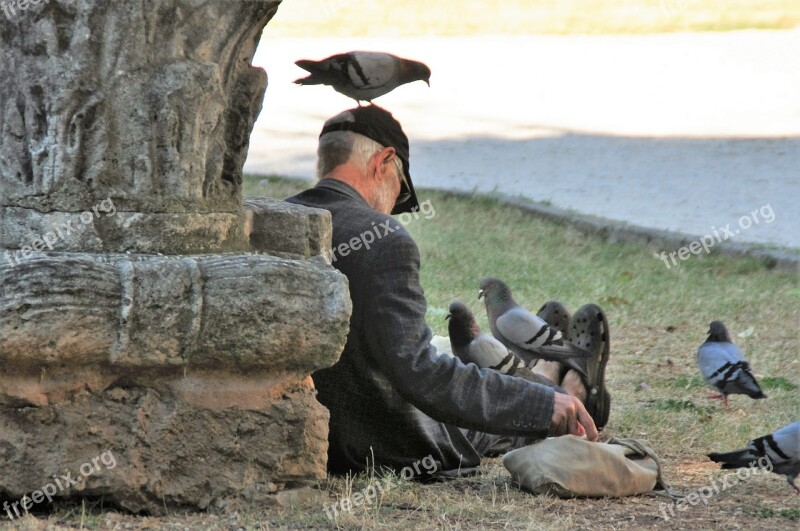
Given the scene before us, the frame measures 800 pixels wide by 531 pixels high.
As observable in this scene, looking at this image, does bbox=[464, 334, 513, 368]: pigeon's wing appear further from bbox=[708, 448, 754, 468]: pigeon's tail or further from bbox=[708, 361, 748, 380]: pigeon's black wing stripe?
bbox=[708, 361, 748, 380]: pigeon's black wing stripe

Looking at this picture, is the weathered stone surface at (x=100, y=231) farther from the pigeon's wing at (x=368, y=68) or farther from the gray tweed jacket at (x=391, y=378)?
the pigeon's wing at (x=368, y=68)

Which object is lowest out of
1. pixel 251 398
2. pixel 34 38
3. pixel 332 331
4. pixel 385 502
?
pixel 385 502

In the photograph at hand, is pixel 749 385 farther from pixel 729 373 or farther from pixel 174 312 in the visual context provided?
pixel 174 312

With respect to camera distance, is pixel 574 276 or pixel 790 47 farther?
pixel 790 47

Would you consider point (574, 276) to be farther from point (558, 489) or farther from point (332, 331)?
point (332, 331)

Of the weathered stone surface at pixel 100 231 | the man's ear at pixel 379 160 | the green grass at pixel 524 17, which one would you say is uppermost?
the green grass at pixel 524 17

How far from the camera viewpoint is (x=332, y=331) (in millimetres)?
3275

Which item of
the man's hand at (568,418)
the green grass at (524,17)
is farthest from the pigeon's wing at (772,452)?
the green grass at (524,17)

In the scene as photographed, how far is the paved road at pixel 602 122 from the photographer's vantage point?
34.1ft

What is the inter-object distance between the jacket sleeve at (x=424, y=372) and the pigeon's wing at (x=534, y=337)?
1.43 meters

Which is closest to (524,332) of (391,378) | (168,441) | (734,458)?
(734,458)

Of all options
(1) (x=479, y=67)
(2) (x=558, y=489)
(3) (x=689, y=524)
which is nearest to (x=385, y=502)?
(2) (x=558, y=489)

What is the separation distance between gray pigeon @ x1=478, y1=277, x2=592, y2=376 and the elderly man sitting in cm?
114

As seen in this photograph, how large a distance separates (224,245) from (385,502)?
92cm
